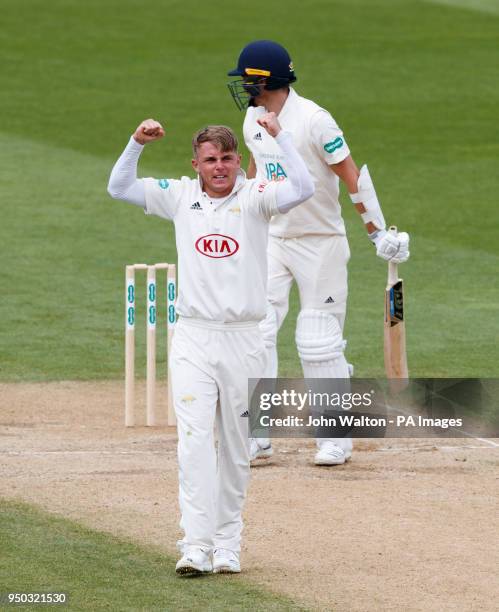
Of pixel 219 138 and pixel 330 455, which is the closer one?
pixel 219 138

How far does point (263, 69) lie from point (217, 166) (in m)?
1.91

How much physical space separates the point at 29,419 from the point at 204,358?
131 inches

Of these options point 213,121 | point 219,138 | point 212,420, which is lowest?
point 212,420

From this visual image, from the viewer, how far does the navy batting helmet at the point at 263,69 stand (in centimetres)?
827

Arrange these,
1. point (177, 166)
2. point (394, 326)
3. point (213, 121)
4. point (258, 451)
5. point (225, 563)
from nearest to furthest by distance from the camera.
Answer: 1. point (225, 563)
2. point (258, 451)
3. point (394, 326)
4. point (177, 166)
5. point (213, 121)

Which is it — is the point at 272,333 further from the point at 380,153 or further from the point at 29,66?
the point at 29,66

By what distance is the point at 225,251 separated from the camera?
6480mm

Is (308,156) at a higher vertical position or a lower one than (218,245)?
higher

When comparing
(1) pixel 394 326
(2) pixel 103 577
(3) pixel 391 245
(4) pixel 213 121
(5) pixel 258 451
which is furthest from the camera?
(4) pixel 213 121

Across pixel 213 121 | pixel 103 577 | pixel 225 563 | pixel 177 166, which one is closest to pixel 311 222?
pixel 225 563

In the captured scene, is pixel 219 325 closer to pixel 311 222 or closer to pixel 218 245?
pixel 218 245

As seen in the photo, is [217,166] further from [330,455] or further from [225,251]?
[330,455]

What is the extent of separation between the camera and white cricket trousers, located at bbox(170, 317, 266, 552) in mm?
6398

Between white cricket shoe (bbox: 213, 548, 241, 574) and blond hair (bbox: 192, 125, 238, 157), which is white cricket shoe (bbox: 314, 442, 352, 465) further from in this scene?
blond hair (bbox: 192, 125, 238, 157)
